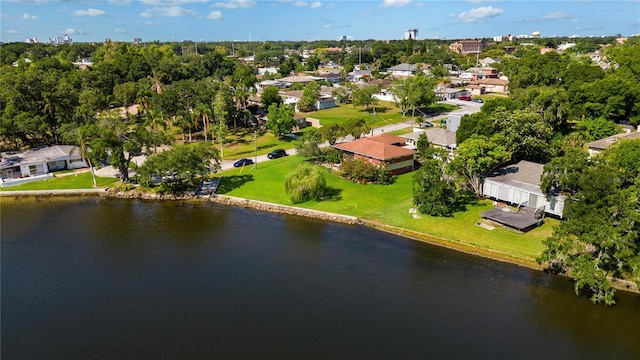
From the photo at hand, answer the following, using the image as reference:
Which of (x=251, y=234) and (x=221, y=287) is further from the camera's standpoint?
(x=251, y=234)

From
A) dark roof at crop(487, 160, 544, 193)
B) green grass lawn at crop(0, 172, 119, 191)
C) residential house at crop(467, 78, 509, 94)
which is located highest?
residential house at crop(467, 78, 509, 94)

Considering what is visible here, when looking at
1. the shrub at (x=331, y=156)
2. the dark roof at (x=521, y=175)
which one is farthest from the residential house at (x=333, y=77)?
the dark roof at (x=521, y=175)

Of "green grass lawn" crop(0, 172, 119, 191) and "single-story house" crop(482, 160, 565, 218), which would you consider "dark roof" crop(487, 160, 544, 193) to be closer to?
"single-story house" crop(482, 160, 565, 218)

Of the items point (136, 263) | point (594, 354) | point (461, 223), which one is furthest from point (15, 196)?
point (594, 354)

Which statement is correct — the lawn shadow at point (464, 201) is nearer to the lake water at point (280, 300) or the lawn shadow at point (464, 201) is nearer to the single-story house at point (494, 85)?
the lake water at point (280, 300)

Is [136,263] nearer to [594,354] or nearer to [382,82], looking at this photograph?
[594,354]

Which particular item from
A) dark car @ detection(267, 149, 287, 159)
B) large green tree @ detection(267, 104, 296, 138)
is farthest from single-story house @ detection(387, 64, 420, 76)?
dark car @ detection(267, 149, 287, 159)

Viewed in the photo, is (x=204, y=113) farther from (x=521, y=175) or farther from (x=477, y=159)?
(x=521, y=175)
